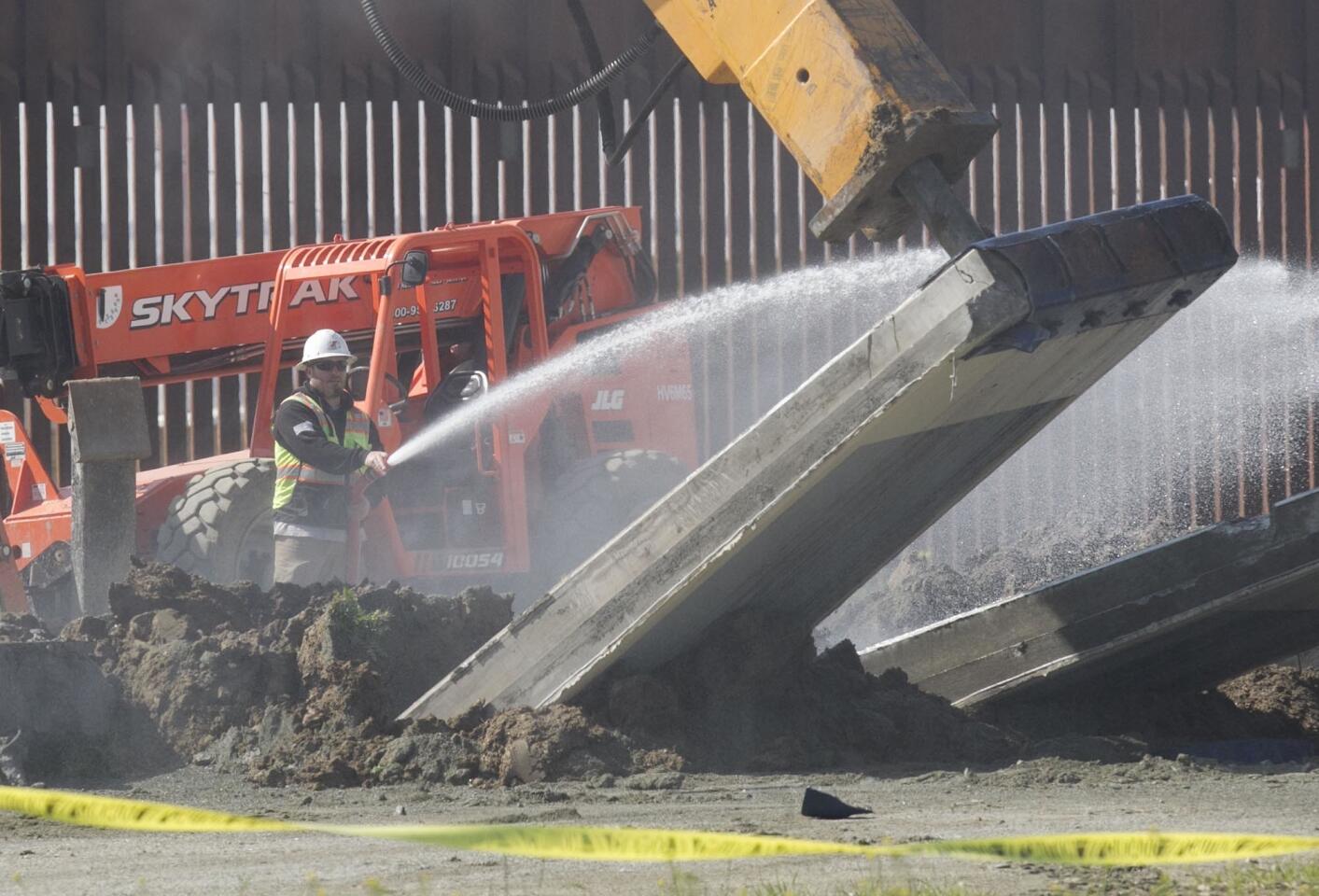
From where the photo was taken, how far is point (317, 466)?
855 cm

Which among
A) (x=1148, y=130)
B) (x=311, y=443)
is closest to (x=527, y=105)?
(x=311, y=443)

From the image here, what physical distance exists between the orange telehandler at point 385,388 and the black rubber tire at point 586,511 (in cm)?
1

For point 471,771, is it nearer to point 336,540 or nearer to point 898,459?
point 898,459

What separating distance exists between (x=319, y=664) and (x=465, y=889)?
2.59m

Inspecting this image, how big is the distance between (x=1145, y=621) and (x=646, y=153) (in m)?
7.31

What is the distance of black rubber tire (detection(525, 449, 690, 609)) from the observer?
9812 mm

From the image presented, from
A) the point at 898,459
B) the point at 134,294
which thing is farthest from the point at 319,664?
the point at 134,294

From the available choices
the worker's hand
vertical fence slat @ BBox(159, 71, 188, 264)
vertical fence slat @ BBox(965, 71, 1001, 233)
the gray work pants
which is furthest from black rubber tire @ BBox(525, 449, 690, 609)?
vertical fence slat @ BBox(965, 71, 1001, 233)

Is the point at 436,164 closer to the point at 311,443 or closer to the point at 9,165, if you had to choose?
the point at 9,165

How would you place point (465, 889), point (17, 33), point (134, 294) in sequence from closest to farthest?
point (465, 889) < point (134, 294) < point (17, 33)

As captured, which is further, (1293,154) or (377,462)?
(1293,154)

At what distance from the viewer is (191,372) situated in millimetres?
10062

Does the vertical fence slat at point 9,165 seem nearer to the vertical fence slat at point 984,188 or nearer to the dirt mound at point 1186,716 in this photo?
the vertical fence slat at point 984,188

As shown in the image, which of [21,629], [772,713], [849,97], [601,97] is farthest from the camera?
[21,629]
